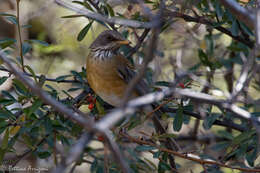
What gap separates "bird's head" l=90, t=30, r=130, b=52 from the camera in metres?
5.16

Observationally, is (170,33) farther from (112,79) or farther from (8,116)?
(8,116)

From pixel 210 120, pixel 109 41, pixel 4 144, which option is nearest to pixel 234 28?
pixel 210 120

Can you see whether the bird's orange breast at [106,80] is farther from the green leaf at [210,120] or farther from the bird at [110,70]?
the green leaf at [210,120]

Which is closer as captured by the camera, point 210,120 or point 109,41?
point 210,120

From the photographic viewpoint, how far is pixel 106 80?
5.21 m

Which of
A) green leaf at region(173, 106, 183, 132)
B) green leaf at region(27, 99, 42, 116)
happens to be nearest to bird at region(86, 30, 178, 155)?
green leaf at region(173, 106, 183, 132)

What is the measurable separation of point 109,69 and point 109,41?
416 mm

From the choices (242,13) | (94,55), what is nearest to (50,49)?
(94,55)

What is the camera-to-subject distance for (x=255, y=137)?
4414 millimetres

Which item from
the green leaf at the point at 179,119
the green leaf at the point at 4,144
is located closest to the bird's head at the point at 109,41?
the green leaf at the point at 179,119

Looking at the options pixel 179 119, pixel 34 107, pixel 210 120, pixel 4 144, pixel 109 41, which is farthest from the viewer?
pixel 109 41

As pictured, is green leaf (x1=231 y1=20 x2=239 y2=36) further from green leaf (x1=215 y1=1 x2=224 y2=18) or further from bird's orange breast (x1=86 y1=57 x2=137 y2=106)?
bird's orange breast (x1=86 y1=57 x2=137 y2=106)

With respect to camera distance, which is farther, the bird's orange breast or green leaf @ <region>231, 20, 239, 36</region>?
the bird's orange breast

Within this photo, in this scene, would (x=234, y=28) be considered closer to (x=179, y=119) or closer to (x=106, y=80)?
(x=179, y=119)
